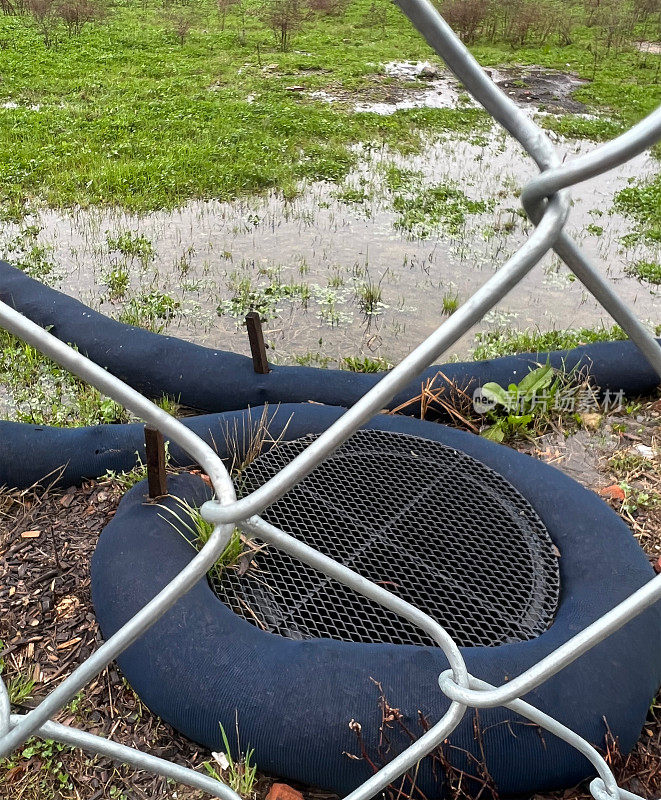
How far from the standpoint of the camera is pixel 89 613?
1856mm

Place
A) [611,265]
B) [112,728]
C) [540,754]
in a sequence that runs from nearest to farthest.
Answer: [540,754] < [112,728] < [611,265]

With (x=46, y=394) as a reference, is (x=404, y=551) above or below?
above

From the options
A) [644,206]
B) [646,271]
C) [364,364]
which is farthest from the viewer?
[644,206]

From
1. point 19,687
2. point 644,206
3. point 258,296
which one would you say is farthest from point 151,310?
point 644,206

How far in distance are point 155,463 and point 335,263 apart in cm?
290

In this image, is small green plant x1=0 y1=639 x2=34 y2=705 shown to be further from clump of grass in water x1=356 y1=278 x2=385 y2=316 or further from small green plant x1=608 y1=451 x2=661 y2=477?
clump of grass in water x1=356 y1=278 x2=385 y2=316

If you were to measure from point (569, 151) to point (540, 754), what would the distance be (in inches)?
254

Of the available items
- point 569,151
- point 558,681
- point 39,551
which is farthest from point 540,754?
point 569,151

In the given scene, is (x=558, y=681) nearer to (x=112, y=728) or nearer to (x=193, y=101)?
(x=112, y=728)

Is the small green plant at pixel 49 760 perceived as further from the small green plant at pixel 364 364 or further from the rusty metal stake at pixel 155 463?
the small green plant at pixel 364 364

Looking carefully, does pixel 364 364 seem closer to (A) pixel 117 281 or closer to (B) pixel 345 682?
(A) pixel 117 281

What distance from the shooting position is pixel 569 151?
672 centimetres

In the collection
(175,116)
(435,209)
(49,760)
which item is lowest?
(49,760)

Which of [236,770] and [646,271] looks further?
[646,271]
